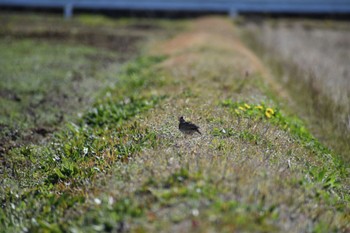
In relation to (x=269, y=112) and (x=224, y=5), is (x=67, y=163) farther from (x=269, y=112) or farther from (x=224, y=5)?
(x=224, y=5)

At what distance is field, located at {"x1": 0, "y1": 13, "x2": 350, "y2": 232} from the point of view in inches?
115

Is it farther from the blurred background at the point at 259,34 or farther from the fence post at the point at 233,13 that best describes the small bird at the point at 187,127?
the fence post at the point at 233,13

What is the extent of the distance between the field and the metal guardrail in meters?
18.7

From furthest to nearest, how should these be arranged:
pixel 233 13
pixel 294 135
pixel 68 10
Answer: pixel 233 13, pixel 68 10, pixel 294 135

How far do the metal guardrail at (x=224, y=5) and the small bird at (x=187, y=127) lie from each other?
77.3 feet

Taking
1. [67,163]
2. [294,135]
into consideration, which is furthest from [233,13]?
[67,163]

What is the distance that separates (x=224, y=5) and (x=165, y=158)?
82.7 feet

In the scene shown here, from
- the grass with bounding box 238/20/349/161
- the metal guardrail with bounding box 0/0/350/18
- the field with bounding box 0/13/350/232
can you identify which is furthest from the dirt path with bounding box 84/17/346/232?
the metal guardrail with bounding box 0/0/350/18

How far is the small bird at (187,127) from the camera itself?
4332mm

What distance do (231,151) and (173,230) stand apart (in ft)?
4.64

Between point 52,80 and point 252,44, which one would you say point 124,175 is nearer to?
point 52,80

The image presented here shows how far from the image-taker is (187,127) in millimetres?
4363

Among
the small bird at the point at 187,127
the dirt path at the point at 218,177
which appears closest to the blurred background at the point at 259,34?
the dirt path at the point at 218,177

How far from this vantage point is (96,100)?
740cm
